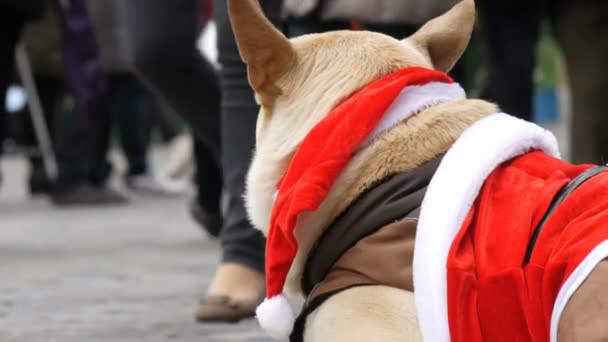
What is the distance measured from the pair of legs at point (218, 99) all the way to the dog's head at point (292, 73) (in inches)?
40.9

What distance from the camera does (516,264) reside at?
2111 millimetres

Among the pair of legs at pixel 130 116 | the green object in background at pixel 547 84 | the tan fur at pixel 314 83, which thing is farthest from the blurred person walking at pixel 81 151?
the green object in background at pixel 547 84

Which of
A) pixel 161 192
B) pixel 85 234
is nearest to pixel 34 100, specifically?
pixel 161 192

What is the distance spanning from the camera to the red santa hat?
2.32 metres

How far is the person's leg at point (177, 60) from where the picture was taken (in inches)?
157

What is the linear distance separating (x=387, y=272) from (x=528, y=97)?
3.07m

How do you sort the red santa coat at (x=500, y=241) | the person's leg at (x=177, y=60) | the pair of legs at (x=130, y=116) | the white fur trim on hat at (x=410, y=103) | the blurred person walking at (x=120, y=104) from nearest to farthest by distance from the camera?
the red santa coat at (x=500, y=241) → the white fur trim on hat at (x=410, y=103) → the person's leg at (x=177, y=60) → the blurred person walking at (x=120, y=104) → the pair of legs at (x=130, y=116)

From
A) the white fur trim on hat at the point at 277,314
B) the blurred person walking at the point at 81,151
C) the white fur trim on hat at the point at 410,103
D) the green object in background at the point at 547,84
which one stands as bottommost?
the green object in background at the point at 547,84

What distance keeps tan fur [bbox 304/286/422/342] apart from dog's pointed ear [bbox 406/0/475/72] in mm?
616

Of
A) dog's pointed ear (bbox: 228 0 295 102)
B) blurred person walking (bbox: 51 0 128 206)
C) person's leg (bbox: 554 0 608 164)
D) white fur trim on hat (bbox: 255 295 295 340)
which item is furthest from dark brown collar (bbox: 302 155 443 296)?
blurred person walking (bbox: 51 0 128 206)

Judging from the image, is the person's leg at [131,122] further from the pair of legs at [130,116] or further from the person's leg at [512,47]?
the person's leg at [512,47]

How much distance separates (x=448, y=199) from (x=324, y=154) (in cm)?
25

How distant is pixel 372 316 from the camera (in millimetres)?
2234

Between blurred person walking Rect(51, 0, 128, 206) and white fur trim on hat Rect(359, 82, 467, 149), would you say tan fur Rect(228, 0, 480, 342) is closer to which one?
white fur trim on hat Rect(359, 82, 467, 149)
